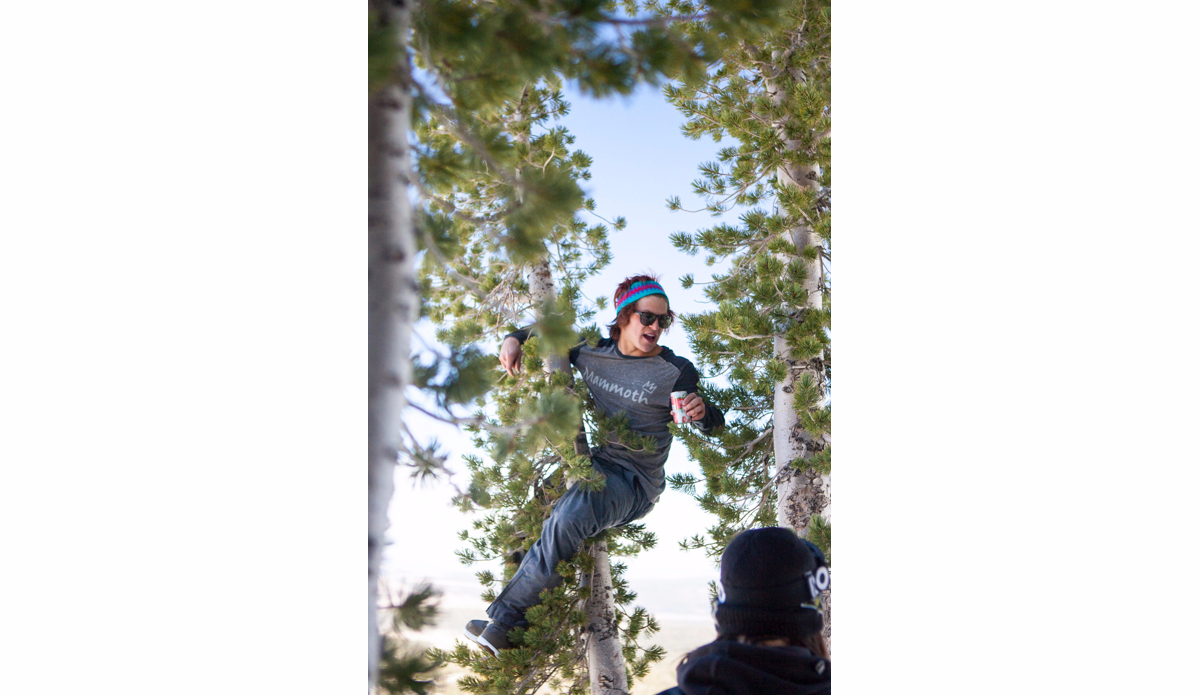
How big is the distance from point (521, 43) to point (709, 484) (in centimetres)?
108

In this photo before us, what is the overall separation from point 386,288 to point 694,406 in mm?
741

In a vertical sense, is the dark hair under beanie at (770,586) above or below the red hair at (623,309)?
below

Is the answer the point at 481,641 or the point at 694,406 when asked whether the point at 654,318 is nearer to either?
the point at 694,406

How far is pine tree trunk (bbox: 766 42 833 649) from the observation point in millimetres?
1764

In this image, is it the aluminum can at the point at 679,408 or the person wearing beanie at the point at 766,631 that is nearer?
the person wearing beanie at the point at 766,631

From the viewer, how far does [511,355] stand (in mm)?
1725

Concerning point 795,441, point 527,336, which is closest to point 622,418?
point 527,336

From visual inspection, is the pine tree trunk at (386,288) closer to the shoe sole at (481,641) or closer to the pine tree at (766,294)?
the shoe sole at (481,641)

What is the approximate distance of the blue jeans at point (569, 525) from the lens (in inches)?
67.3

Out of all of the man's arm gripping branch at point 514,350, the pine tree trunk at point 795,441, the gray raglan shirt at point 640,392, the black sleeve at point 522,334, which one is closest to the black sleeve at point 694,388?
the gray raglan shirt at point 640,392

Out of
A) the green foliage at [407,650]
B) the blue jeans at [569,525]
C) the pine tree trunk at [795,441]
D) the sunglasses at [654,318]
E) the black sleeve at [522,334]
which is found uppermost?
the sunglasses at [654,318]

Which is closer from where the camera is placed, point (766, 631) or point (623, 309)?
point (766, 631)

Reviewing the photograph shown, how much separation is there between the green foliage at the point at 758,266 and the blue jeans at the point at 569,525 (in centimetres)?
12
